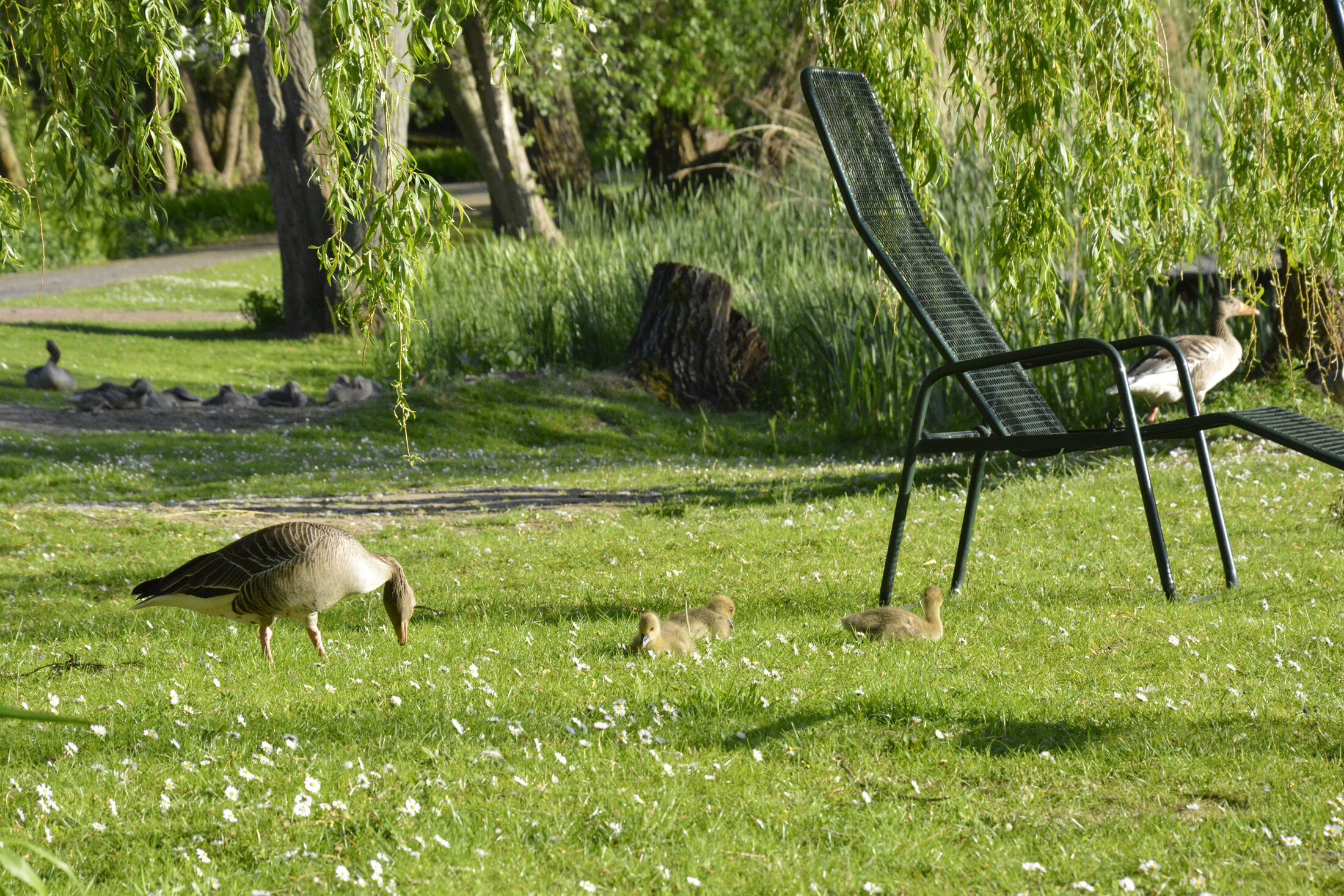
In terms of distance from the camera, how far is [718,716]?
439 cm

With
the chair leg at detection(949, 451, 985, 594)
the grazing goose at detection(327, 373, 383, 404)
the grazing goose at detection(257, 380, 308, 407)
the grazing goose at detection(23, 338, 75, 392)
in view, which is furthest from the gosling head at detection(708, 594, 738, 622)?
the grazing goose at detection(23, 338, 75, 392)

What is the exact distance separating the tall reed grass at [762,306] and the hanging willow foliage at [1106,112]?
4194 millimetres

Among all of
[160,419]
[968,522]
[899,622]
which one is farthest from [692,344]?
[899,622]

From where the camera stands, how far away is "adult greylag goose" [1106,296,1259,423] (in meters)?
9.45

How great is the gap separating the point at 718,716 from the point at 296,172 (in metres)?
17.9

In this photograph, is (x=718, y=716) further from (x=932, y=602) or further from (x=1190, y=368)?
(x=1190, y=368)

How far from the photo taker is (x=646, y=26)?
1015 inches

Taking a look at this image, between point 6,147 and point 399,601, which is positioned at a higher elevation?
point 6,147

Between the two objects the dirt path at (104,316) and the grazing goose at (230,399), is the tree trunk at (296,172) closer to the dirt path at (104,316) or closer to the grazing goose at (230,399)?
the dirt path at (104,316)

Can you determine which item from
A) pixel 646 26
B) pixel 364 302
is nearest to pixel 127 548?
pixel 364 302

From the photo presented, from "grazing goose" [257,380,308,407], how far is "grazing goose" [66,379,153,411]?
1403mm

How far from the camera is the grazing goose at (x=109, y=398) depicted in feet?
48.0

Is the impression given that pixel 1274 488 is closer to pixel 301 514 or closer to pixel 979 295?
pixel 979 295

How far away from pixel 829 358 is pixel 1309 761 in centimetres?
1030
